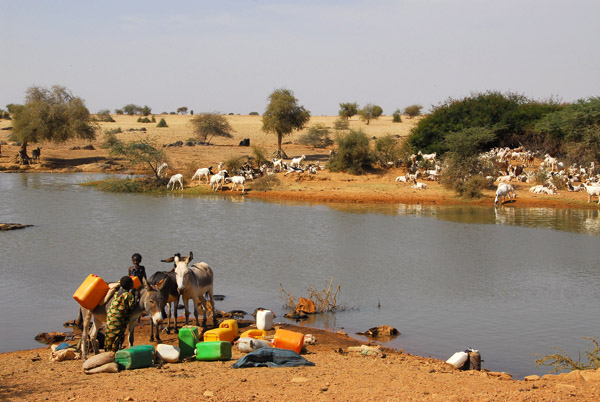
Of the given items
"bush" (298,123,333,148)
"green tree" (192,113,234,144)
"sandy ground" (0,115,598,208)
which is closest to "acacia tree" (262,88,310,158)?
"sandy ground" (0,115,598,208)

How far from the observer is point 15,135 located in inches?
1815

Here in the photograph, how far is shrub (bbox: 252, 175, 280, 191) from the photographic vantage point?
3316cm

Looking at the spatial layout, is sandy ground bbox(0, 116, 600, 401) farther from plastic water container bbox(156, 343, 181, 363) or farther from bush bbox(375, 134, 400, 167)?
bush bbox(375, 134, 400, 167)

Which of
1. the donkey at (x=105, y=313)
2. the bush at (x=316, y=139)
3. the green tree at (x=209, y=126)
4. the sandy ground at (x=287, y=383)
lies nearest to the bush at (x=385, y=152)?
the bush at (x=316, y=139)

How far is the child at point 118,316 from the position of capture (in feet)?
28.7

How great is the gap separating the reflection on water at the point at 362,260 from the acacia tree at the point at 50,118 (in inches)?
599

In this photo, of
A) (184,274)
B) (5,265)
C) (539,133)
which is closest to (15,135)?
(5,265)

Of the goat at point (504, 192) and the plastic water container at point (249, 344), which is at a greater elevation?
the goat at point (504, 192)

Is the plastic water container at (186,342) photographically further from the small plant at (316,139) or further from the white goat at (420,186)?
the small plant at (316,139)

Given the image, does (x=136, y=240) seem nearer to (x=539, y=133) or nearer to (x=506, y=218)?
(x=506, y=218)

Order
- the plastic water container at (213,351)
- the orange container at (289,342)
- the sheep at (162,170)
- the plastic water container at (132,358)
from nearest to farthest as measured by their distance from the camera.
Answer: the plastic water container at (132,358), the plastic water container at (213,351), the orange container at (289,342), the sheep at (162,170)

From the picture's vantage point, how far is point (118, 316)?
8.74 m

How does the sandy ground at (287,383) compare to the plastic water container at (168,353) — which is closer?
the sandy ground at (287,383)

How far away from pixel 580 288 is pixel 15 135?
42.2 meters
